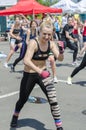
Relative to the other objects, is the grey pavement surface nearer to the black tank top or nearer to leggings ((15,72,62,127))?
leggings ((15,72,62,127))

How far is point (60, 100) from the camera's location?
27.0ft

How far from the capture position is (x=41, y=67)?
5902mm

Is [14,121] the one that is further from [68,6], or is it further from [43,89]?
[68,6]

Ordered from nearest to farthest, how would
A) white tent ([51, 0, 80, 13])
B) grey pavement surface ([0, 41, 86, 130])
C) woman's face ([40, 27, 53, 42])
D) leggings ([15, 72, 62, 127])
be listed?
woman's face ([40, 27, 53, 42]) < leggings ([15, 72, 62, 127]) < grey pavement surface ([0, 41, 86, 130]) < white tent ([51, 0, 80, 13])

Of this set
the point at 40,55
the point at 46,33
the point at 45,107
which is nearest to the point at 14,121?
the point at 40,55

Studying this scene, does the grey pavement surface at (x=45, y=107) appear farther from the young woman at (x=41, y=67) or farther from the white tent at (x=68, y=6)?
the white tent at (x=68, y=6)

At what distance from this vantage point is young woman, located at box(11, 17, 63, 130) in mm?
5594

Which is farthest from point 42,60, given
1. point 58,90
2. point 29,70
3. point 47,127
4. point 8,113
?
point 58,90

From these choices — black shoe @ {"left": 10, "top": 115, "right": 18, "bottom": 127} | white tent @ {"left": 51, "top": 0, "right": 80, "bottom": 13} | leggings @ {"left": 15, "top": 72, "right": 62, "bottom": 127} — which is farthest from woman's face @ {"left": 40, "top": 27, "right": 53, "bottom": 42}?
white tent @ {"left": 51, "top": 0, "right": 80, "bottom": 13}

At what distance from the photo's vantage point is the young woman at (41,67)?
559cm

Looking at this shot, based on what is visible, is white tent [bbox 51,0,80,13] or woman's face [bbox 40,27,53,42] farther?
white tent [bbox 51,0,80,13]

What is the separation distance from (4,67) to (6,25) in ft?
53.7

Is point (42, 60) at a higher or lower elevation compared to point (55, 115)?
higher

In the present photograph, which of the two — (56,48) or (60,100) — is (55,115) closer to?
(56,48)
